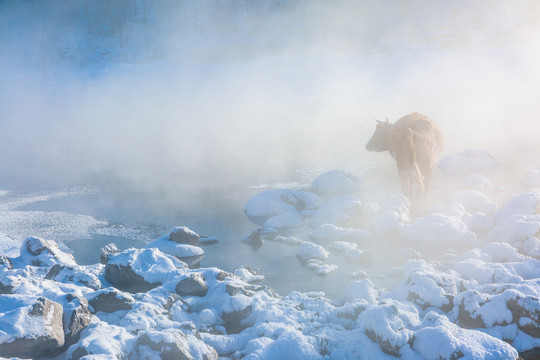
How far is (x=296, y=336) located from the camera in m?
4.88

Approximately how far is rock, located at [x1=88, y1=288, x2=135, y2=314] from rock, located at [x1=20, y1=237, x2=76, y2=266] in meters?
1.95

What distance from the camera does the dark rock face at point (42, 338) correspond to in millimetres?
4262

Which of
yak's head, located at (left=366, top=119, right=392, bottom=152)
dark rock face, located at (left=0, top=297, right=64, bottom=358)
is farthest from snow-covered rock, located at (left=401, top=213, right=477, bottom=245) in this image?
dark rock face, located at (left=0, top=297, right=64, bottom=358)

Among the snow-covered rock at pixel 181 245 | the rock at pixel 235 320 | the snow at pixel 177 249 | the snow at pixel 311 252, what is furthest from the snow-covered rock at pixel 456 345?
the snow at pixel 177 249

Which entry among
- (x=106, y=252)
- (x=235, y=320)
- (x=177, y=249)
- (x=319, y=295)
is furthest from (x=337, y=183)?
(x=235, y=320)

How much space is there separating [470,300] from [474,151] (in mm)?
9122

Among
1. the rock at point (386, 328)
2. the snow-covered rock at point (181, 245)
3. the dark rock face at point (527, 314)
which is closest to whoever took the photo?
the rock at point (386, 328)

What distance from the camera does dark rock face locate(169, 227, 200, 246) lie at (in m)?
8.31

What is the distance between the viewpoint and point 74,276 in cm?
606

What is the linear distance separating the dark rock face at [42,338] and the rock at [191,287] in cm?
154

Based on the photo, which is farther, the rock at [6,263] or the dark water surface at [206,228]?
the dark water surface at [206,228]

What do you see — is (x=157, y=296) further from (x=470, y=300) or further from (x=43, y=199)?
(x=43, y=199)

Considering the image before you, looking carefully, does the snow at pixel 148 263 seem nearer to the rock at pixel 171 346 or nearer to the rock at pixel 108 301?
the rock at pixel 108 301

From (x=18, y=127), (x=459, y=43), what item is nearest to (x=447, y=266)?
(x=18, y=127)
